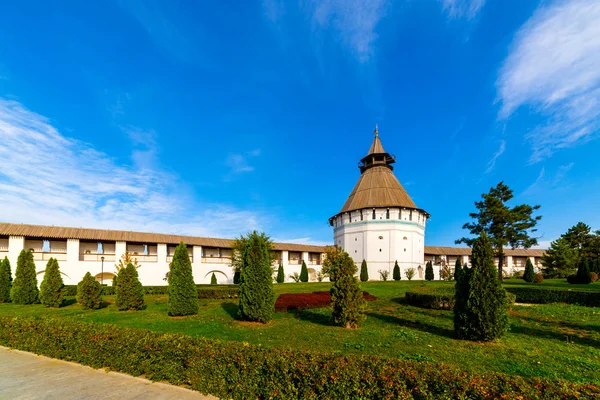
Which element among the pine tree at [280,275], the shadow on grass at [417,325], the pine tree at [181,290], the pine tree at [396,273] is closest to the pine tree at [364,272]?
the pine tree at [396,273]

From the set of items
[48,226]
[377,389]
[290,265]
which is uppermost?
[48,226]

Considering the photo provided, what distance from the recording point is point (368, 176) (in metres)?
48.3

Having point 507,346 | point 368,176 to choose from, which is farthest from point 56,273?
point 368,176

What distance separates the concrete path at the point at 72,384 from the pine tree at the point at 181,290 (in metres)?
5.87

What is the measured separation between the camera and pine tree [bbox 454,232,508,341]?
8.25 meters

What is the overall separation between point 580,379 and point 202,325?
10461 mm

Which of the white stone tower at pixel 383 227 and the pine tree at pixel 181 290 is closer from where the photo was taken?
the pine tree at pixel 181 290

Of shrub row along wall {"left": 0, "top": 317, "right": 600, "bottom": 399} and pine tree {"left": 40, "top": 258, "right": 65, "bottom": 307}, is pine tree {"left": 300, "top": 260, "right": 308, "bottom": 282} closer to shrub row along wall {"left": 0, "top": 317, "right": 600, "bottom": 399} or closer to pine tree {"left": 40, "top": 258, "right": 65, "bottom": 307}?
pine tree {"left": 40, "top": 258, "right": 65, "bottom": 307}

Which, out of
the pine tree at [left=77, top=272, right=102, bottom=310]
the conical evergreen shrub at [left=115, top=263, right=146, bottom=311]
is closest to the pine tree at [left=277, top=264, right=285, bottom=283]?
the conical evergreen shrub at [left=115, top=263, right=146, bottom=311]

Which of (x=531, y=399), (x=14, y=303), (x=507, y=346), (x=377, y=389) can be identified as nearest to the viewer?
(x=531, y=399)

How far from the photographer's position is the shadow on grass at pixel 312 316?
37.2ft

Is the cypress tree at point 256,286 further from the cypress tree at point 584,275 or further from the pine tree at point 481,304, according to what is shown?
the cypress tree at point 584,275

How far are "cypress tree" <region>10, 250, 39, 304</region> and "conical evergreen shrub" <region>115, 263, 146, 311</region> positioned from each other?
8.31 meters

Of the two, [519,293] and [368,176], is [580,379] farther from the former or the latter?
[368,176]
